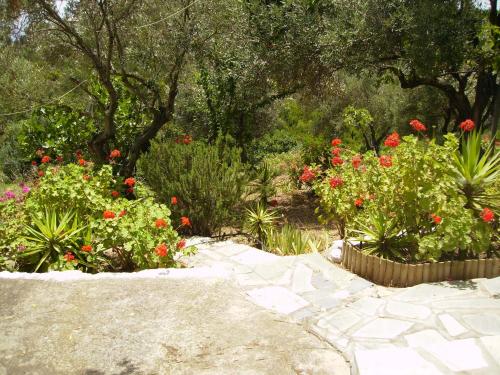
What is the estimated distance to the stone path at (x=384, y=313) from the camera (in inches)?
139

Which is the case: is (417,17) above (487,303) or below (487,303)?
above

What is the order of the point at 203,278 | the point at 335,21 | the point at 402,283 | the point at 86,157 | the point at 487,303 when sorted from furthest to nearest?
the point at 86,157
the point at 335,21
the point at 203,278
the point at 402,283
the point at 487,303

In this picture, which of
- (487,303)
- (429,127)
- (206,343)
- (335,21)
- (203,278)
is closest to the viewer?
(206,343)

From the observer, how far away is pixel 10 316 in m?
4.53

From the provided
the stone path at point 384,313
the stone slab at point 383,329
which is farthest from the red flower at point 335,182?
the stone slab at point 383,329

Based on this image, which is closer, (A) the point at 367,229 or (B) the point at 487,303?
(B) the point at 487,303

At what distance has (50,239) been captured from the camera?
565cm

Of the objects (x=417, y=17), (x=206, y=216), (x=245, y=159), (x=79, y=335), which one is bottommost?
(x=79, y=335)

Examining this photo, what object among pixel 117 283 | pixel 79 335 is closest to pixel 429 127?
pixel 117 283

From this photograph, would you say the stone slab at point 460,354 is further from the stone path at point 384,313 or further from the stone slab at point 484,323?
the stone slab at point 484,323

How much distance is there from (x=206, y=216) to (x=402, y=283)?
128 inches

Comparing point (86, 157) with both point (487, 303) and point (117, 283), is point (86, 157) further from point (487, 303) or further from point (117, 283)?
point (487, 303)

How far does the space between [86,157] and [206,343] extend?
23.0 feet

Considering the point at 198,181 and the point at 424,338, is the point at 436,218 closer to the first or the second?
the point at 424,338
